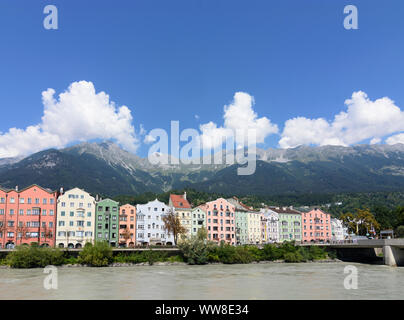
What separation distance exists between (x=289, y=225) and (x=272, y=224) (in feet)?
24.7

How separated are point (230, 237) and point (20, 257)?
6025cm

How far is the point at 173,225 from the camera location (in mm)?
98688

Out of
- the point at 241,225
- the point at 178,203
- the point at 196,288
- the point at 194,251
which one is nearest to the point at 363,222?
the point at 241,225

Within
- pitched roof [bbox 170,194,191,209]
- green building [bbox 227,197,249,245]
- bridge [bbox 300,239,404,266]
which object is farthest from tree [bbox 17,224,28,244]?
bridge [bbox 300,239,404,266]

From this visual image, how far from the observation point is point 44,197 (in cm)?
9206

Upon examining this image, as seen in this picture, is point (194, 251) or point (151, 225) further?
point (151, 225)

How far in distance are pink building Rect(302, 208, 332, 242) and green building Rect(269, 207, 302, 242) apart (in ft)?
6.38

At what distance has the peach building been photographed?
9981cm

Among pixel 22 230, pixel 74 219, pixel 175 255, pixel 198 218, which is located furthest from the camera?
pixel 198 218

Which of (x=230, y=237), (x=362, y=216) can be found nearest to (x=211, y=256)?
(x=230, y=237)

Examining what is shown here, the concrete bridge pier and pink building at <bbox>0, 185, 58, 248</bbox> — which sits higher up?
pink building at <bbox>0, 185, 58, 248</bbox>

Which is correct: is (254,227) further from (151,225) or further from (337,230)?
(337,230)

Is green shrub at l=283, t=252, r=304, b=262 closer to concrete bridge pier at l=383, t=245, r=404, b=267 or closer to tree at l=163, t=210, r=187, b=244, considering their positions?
concrete bridge pier at l=383, t=245, r=404, b=267
